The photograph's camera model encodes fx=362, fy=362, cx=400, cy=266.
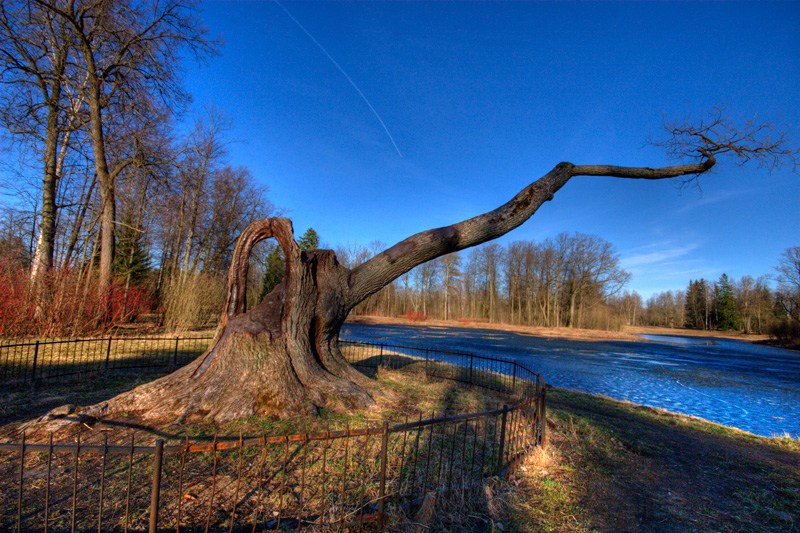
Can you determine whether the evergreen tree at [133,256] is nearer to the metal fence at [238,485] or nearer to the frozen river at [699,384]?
the frozen river at [699,384]

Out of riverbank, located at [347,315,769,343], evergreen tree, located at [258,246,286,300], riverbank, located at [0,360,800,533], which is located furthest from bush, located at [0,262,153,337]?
riverbank, located at [347,315,769,343]

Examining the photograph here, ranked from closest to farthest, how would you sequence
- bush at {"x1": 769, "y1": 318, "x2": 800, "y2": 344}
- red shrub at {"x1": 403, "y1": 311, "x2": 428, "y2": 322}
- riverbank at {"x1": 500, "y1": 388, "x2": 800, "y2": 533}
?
1. riverbank at {"x1": 500, "y1": 388, "x2": 800, "y2": 533}
2. bush at {"x1": 769, "y1": 318, "x2": 800, "y2": 344}
3. red shrub at {"x1": 403, "y1": 311, "x2": 428, "y2": 322}

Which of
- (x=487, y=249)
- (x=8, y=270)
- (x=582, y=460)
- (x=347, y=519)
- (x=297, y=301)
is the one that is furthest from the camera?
(x=487, y=249)

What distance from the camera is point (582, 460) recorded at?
5168 millimetres

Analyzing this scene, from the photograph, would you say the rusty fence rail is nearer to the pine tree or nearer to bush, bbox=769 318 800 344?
bush, bbox=769 318 800 344

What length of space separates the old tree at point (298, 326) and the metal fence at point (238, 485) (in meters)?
0.97

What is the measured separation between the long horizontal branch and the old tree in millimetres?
19

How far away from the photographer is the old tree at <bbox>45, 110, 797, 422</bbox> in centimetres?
545

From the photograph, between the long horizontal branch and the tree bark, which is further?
the long horizontal branch

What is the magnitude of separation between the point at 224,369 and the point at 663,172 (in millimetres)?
8878

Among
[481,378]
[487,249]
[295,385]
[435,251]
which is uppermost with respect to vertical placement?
[487,249]

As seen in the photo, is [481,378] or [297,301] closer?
[297,301]

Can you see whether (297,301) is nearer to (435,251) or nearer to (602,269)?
(435,251)

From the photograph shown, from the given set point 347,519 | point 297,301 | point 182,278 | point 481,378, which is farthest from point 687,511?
point 182,278
